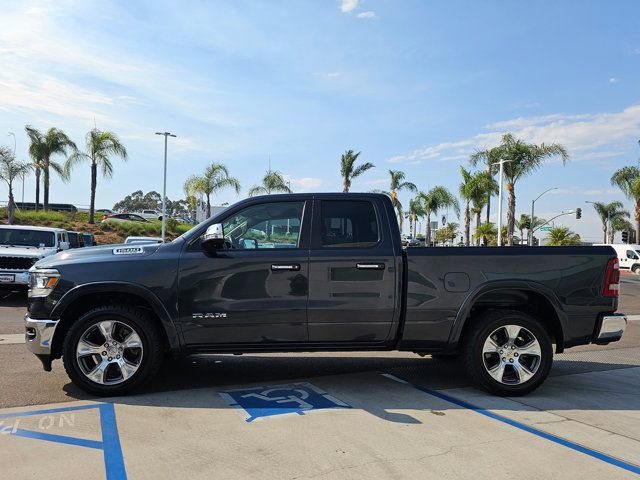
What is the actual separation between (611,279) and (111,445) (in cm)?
474

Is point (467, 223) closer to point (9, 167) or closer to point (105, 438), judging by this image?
point (9, 167)

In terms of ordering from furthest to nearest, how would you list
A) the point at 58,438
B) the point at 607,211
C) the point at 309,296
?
1. the point at 607,211
2. the point at 309,296
3. the point at 58,438

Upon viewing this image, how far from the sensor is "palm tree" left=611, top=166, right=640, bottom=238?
47.3 meters

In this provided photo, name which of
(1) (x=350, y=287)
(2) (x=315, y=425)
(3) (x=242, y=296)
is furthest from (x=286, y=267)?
(2) (x=315, y=425)

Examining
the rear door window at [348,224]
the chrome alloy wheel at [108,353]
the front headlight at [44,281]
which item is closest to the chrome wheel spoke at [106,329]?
the chrome alloy wheel at [108,353]

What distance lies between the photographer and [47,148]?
39.3 m

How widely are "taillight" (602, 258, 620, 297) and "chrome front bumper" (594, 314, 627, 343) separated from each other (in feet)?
0.78

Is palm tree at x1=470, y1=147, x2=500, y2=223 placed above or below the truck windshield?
above

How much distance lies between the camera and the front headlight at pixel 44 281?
501 cm

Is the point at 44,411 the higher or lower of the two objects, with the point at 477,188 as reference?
lower

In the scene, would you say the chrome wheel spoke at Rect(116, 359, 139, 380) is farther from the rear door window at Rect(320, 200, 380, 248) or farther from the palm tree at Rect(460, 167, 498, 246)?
the palm tree at Rect(460, 167, 498, 246)

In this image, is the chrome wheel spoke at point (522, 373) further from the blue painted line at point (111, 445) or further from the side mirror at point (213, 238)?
the blue painted line at point (111, 445)

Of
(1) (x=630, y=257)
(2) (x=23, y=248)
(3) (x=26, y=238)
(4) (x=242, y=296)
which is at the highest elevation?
(3) (x=26, y=238)

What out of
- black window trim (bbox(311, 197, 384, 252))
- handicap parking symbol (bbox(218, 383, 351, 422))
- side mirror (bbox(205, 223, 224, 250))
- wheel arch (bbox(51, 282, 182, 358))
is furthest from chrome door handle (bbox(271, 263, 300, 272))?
handicap parking symbol (bbox(218, 383, 351, 422))
